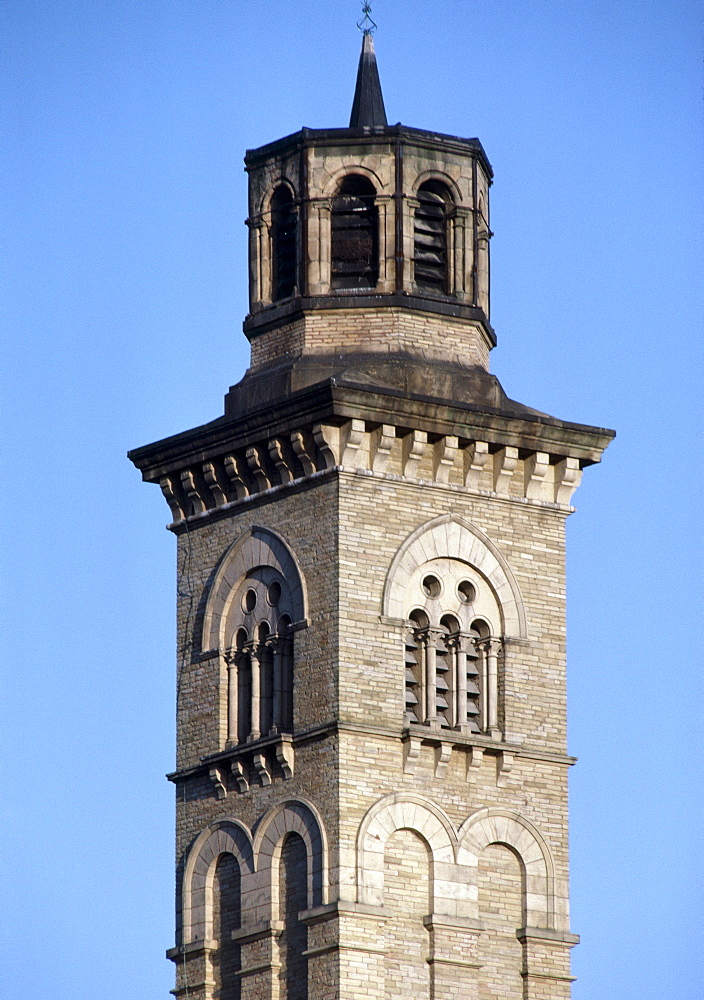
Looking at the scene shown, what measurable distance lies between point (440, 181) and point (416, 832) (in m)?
12.6

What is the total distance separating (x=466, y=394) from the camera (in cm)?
7469

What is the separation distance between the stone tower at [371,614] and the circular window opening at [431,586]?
2.6 inches

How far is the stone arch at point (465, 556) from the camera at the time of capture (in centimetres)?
7312

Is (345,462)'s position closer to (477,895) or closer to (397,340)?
(397,340)

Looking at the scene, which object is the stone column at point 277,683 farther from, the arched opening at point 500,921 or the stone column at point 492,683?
the arched opening at point 500,921

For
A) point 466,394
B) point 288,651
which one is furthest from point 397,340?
point 288,651

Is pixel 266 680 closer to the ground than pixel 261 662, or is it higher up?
closer to the ground

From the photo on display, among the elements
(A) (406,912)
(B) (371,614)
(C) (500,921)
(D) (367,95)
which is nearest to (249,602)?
(B) (371,614)

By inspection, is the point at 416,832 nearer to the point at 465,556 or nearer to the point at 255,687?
the point at 255,687

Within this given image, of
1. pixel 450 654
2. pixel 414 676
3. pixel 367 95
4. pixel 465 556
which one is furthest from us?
pixel 367 95

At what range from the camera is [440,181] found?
249 feet

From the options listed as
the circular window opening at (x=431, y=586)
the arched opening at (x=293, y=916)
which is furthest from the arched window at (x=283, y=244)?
the arched opening at (x=293, y=916)

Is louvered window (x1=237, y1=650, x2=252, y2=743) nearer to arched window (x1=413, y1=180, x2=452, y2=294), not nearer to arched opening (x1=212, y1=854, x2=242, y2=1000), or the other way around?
arched opening (x1=212, y1=854, x2=242, y2=1000)

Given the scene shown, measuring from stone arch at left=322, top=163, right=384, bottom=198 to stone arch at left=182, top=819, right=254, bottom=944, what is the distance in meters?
12.0
